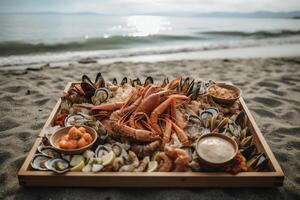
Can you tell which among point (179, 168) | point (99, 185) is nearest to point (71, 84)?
point (99, 185)

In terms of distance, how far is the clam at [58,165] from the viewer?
10.3 ft

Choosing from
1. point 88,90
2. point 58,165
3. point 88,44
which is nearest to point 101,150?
point 58,165

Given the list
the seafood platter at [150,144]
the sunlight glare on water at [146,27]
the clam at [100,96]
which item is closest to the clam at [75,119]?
the seafood platter at [150,144]

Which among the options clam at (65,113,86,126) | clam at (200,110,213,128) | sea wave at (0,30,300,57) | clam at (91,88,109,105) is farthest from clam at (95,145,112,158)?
sea wave at (0,30,300,57)

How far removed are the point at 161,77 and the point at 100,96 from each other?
10.9 ft

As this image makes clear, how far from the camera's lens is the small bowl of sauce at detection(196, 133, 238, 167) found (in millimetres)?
3059

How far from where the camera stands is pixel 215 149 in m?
3.24

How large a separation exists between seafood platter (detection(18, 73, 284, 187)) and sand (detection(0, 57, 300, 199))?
0.39 ft

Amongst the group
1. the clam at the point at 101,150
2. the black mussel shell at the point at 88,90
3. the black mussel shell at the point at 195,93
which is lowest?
the clam at the point at 101,150

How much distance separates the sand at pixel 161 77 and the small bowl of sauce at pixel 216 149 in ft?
1.22

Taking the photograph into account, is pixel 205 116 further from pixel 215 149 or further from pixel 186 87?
pixel 215 149

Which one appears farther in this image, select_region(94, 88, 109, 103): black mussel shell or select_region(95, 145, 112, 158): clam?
select_region(94, 88, 109, 103): black mussel shell

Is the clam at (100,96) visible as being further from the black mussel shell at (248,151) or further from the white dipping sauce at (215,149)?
the black mussel shell at (248,151)

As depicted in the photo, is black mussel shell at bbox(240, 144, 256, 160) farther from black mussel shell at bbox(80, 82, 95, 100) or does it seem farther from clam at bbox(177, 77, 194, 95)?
black mussel shell at bbox(80, 82, 95, 100)
